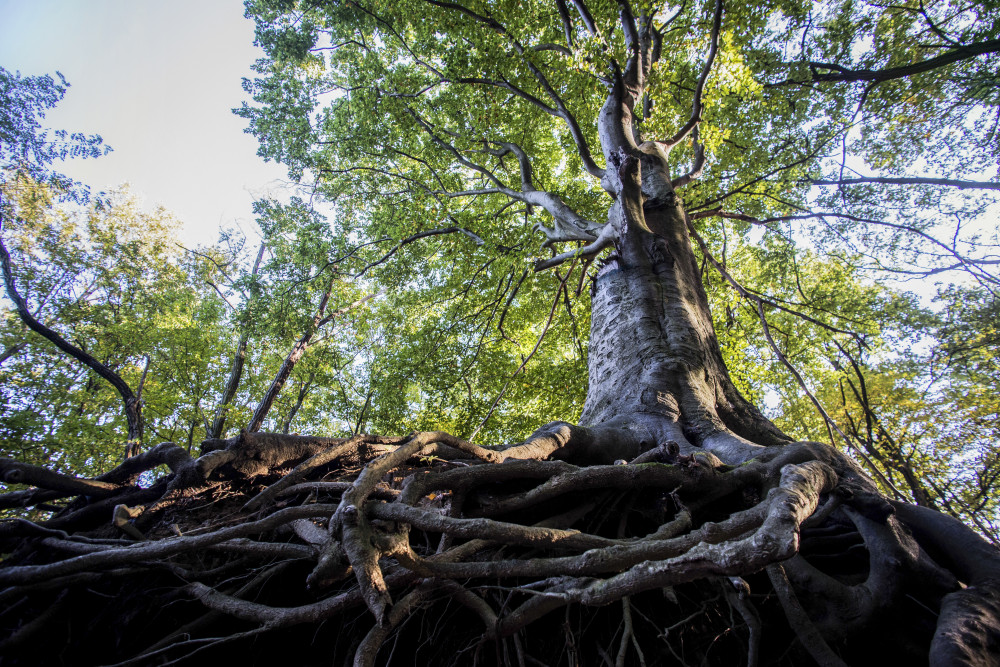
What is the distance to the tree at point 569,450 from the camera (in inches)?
50.6

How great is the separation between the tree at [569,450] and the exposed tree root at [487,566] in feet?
0.04

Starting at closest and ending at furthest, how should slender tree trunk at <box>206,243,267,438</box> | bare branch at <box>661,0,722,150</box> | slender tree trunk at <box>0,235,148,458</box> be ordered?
bare branch at <box>661,0,722,150</box>, slender tree trunk at <box>0,235,148,458</box>, slender tree trunk at <box>206,243,267,438</box>

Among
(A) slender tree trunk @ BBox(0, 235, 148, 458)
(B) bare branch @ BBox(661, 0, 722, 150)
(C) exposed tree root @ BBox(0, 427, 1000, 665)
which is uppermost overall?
(B) bare branch @ BBox(661, 0, 722, 150)

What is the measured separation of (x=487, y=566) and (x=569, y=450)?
1025 mm

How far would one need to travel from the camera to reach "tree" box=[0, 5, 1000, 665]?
1.28 meters

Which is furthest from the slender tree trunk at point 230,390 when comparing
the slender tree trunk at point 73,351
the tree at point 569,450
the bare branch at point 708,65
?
the bare branch at point 708,65

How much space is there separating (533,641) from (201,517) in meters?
1.57

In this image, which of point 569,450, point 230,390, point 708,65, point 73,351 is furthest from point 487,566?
point 230,390

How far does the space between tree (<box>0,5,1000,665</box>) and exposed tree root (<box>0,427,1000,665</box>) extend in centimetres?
1

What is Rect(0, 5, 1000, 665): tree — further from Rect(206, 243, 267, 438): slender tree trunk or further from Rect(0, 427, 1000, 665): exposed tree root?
Rect(206, 243, 267, 438): slender tree trunk

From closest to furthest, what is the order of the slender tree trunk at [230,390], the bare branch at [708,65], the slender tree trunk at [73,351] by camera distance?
1. the bare branch at [708,65]
2. the slender tree trunk at [73,351]
3. the slender tree trunk at [230,390]

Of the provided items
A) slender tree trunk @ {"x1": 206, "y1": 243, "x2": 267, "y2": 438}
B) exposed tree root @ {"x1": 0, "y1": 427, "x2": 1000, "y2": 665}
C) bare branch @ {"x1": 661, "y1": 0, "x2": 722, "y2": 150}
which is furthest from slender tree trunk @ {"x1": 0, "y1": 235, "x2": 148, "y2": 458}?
bare branch @ {"x1": 661, "y1": 0, "x2": 722, "y2": 150}

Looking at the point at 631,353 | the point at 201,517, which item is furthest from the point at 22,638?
the point at 631,353

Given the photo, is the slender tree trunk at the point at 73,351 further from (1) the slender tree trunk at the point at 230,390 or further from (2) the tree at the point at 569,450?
(2) the tree at the point at 569,450
